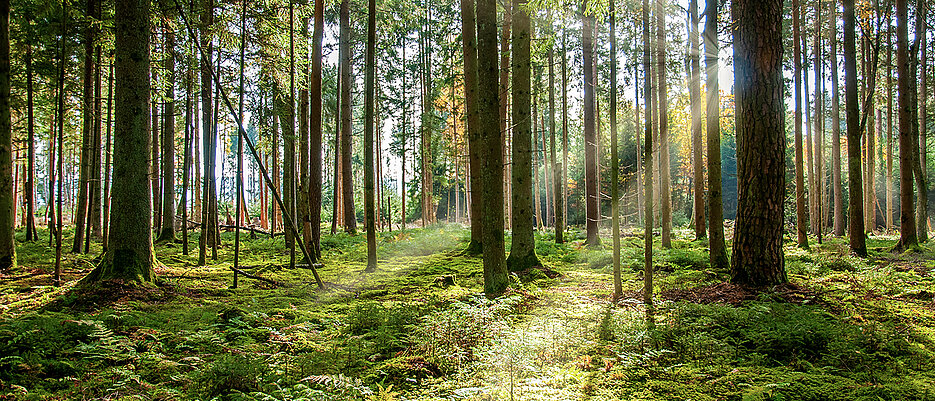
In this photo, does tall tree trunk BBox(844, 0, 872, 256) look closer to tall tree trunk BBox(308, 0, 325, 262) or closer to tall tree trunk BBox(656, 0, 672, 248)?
tall tree trunk BBox(656, 0, 672, 248)

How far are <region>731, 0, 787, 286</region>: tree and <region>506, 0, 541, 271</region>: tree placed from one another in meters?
3.75

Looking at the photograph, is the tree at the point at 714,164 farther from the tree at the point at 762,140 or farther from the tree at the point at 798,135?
the tree at the point at 798,135

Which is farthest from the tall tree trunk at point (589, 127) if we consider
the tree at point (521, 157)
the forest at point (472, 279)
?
the tree at point (521, 157)

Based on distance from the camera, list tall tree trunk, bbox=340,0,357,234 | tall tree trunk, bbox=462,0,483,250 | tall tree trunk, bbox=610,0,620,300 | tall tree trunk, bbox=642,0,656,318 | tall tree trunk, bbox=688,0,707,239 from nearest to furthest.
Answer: tall tree trunk, bbox=642,0,656,318
tall tree trunk, bbox=610,0,620,300
tall tree trunk, bbox=462,0,483,250
tall tree trunk, bbox=688,0,707,239
tall tree trunk, bbox=340,0,357,234

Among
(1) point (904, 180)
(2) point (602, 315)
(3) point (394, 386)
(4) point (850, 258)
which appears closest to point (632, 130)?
(1) point (904, 180)

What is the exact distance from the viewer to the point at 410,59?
2272cm

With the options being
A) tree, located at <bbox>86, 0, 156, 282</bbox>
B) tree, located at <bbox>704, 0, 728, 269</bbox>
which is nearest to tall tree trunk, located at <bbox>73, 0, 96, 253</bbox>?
tree, located at <bbox>86, 0, 156, 282</bbox>

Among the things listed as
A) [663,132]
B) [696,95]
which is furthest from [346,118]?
[696,95]

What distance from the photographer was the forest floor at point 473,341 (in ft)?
10.6

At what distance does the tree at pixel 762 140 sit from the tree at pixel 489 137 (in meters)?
3.60

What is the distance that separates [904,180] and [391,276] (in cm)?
1240

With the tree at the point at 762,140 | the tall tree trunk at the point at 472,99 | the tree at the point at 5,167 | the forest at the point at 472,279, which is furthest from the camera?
the tall tree trunk at the point at 472,99

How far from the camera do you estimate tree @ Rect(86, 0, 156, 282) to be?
21.8 ft

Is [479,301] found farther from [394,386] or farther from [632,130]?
[632,130]
